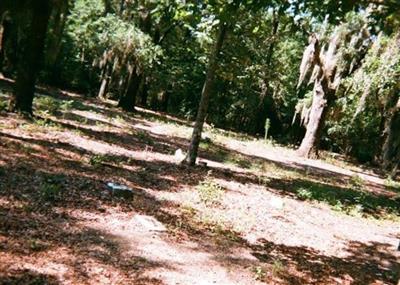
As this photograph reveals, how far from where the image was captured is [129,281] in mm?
6293

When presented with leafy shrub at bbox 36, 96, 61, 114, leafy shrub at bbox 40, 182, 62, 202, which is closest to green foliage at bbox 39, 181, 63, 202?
leafy shrub at bbox 40, 182, 62, 202

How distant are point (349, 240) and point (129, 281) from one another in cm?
592

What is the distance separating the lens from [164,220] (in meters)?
8.98

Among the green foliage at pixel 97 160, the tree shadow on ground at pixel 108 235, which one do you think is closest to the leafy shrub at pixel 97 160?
the green foliage at pixel 97 160

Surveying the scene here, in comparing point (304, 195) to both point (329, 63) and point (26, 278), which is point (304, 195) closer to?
point (26, 278)

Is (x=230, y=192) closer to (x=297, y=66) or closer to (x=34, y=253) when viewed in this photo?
(x=34, y=253)

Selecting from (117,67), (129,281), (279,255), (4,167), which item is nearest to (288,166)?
(279,255)

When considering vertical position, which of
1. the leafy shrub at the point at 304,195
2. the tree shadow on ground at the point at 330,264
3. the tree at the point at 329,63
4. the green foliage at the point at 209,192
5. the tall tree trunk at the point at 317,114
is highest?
the tree at the point at 329,63

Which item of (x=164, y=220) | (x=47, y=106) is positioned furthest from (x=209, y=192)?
(x=47, y=106)

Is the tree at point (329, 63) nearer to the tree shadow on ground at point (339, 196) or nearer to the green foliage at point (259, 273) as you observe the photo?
the tree shadow on ground at point (339, 196)

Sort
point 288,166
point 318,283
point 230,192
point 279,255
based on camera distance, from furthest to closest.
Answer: point 288,166 < point 230,192 < point 279,255 < point 318,283

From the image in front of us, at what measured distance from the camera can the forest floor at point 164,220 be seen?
22.0 feet

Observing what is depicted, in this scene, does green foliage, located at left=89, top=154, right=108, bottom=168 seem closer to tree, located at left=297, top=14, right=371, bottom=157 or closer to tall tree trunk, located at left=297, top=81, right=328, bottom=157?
tree, located at left=297, top=14, right=371, bottom=157

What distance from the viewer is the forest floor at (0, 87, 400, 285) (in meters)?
6.72
